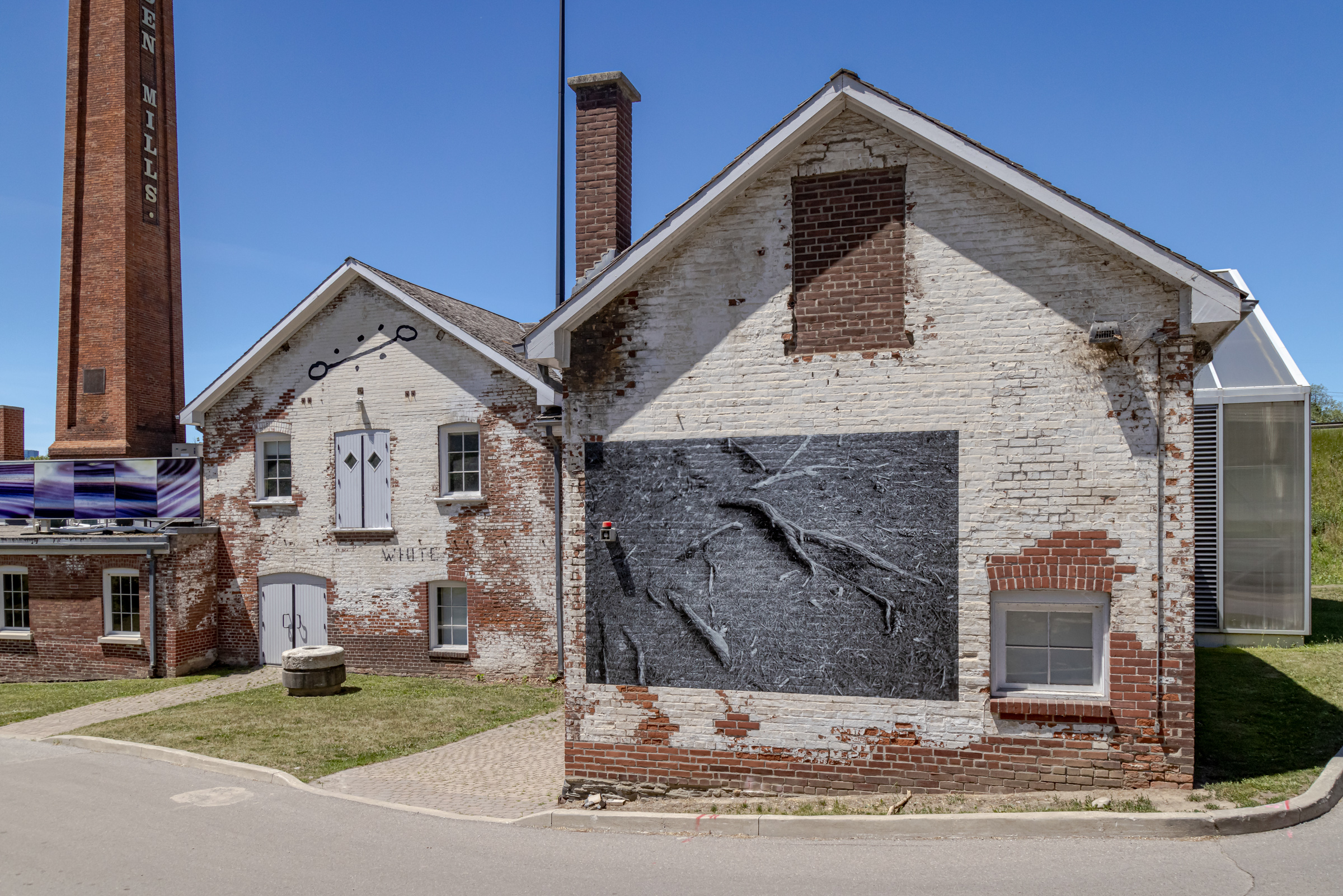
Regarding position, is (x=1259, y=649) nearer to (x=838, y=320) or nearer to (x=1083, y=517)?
(x=1083, y=517)

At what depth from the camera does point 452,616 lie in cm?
1664

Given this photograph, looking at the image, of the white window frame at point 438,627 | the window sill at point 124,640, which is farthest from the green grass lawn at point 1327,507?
the window sill at point 124,640

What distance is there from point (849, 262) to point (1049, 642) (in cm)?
403

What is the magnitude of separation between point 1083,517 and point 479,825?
20.6 feet

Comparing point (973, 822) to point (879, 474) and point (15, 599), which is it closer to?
point (879, 474)

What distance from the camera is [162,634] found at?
17250 millimetres

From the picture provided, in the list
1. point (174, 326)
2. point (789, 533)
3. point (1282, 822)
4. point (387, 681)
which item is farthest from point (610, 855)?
point (174, 326)

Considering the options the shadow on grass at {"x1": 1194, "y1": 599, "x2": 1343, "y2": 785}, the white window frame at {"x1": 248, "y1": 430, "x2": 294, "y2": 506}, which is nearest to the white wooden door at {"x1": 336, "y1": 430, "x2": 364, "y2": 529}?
the white window frame at {"x1": 248, "y1": 430, "x2": 294, "y2": 506}

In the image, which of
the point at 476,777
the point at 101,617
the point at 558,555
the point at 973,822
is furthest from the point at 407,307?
the point at 973,822

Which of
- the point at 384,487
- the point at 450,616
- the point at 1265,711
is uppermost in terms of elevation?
the point at 384,487

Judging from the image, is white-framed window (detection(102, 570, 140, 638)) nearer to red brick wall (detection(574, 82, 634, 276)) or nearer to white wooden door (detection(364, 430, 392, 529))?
white wooden door (detection(364, 430, 392, 529))

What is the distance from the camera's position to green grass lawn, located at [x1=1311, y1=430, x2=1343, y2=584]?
24.0 meters

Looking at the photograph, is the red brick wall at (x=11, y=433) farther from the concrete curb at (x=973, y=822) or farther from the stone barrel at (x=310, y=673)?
the concrete curb at (x=973, y=822)

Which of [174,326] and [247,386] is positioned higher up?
[174,326]
